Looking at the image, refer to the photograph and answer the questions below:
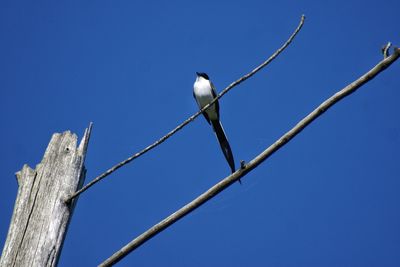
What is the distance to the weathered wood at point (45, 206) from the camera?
7.40 ft

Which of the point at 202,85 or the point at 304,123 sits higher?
the point at 202,85

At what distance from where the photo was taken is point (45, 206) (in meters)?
2.38

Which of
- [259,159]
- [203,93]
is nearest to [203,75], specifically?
[203,93]

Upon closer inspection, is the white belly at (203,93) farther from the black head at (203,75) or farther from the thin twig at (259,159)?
the thin twig at (259,159)

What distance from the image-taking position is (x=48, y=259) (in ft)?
7.38

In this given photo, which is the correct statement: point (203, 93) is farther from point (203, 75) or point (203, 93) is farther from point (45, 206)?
point (45, 206)

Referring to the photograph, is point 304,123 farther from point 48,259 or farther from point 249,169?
point 48,259

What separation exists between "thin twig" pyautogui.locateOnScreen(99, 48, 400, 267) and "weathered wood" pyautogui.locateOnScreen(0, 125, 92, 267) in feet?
1.19

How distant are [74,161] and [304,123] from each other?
1195 millimetres

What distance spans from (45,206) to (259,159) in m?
1.05

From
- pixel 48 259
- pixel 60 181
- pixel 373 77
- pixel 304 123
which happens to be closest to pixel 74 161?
pixel 60 181

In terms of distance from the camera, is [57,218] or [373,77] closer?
[373,77]

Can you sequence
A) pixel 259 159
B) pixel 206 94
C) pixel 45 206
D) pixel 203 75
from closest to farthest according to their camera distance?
pixel 259 159
pixel 45 206
pixel 206 94
pixel 203 75

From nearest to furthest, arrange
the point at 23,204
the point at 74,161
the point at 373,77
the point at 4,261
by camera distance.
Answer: the point at 373,77 < the point at 4,261 < the point at 23,204 < the point at 74,161
